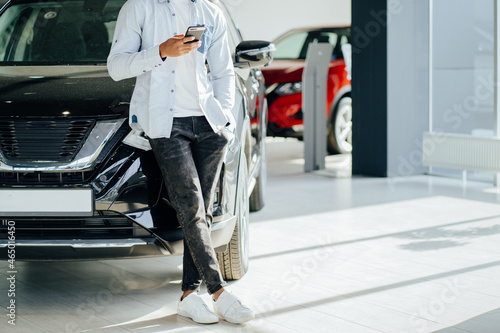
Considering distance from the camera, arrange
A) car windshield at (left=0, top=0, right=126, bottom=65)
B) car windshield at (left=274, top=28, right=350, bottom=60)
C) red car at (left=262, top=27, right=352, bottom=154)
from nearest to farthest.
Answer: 1. car windshield at (left=0, top=0, right=126, bottom=65)
2. red car at (left=262, top=27, right=352, bottom=154)
3. car windshield at (left=274, top=28, right=350, bottom=60)

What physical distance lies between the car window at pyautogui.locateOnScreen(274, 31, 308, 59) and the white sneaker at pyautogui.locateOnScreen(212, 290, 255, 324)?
7490 millimetres

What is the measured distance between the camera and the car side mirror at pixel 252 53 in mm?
4105

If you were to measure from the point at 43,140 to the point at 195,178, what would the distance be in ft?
2.15

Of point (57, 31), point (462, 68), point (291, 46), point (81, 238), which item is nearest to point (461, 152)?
point (462, 68)

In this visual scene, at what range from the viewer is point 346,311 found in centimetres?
350

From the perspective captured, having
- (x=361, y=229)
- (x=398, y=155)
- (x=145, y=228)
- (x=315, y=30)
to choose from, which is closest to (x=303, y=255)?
(x=361, y=229)

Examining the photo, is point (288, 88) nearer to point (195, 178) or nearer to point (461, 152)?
point (461, 152)

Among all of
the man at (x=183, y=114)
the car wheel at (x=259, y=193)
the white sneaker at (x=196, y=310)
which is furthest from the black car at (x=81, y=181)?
the car wheel at (x=259, y=193)

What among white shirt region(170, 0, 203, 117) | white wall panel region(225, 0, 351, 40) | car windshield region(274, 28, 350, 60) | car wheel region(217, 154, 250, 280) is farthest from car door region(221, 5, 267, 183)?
white wall panel region(225, 0, 351, 40)

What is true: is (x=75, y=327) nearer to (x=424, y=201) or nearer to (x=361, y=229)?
(x=361, y=229)

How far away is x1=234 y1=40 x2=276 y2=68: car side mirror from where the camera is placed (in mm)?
4105

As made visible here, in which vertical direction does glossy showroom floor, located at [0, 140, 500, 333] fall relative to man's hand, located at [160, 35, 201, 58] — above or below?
below

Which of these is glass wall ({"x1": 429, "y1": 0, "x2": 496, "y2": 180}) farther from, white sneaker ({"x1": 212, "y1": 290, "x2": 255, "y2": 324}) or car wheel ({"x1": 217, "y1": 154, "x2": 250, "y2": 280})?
white sneaker ({"x1": 212, "y1": 290, "x2": 255, "y2": 324})

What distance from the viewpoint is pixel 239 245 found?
3965 mm
